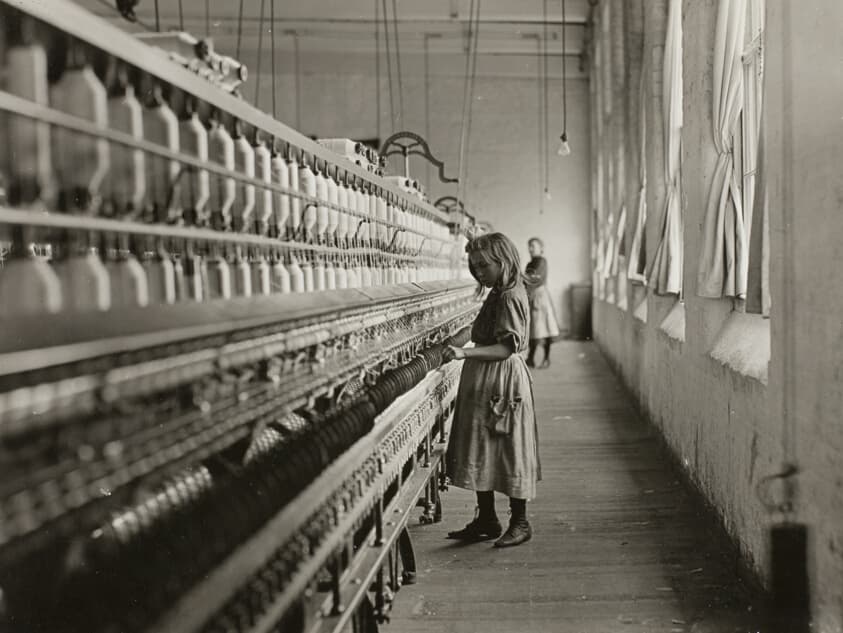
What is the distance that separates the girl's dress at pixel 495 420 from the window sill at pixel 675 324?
1.91 metres

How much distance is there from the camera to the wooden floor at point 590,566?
10.8 feet

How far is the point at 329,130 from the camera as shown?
683 inches

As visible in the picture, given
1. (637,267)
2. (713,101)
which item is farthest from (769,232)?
(637,267)

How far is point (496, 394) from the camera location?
13.0 ft

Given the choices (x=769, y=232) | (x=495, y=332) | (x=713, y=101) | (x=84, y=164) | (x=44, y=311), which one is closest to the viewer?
(x=44, y=311)

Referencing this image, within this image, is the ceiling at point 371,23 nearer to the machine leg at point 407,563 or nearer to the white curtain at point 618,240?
the white curtain at point 618,240

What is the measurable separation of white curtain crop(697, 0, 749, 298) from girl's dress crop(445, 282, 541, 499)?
121 cm

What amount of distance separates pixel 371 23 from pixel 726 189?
1137cm

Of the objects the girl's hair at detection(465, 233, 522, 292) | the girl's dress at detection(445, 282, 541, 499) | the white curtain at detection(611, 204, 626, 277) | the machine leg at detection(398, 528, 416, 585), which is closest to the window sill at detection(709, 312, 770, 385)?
the girl's dress at detection(445, 282, 541, 499)

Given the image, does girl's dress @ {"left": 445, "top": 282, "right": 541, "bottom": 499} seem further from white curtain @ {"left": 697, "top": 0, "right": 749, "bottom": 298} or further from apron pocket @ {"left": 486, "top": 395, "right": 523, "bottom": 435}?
white curtain @ {"left": 697, "top": 0, "right": 749, "bottom": 298}

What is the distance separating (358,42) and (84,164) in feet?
50.5

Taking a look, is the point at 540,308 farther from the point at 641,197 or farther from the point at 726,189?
the point at 726,189

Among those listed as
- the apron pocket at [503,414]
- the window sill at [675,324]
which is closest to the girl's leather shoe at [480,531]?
the apron pocket at [503,414]

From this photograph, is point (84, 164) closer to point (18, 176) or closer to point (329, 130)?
point (18, 176)
